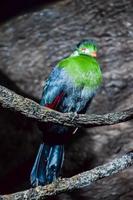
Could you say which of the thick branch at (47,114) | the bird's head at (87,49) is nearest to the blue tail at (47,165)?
the thick branch at (47,114)

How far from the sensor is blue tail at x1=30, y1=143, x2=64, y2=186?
349 centimetres

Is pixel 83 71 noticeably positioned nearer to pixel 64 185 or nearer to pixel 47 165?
pixel 47 165

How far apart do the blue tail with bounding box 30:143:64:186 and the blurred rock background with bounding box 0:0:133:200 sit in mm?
1355

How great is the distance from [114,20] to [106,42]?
0.41 meters

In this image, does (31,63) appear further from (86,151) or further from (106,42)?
(86,151)

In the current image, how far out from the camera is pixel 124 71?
5.76 m

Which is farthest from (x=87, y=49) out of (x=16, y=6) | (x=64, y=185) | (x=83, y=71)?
(x=16, y=6)

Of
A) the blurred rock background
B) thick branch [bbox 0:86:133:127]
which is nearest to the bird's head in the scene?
thick branch [bbox 0:86:133:127]

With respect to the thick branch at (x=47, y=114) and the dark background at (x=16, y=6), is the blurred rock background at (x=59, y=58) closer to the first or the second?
the dark background at (x=16, y=6)

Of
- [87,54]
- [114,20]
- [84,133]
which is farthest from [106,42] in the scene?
[87,54]

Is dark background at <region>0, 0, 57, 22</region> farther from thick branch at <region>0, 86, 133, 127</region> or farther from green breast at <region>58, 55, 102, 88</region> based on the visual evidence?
thick branch at <region>0, 86, 133, 127</region>

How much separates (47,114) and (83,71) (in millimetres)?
868

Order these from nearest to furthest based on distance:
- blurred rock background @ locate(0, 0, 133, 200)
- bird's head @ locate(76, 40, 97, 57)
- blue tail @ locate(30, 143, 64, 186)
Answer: blue tail @ locate(30, 143, 64, 186) < bird's head @ locate(76, 40, 97, 57) < blurred rock background @ locate(0, 0, 133, 200)

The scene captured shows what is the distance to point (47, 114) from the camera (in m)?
2.84
